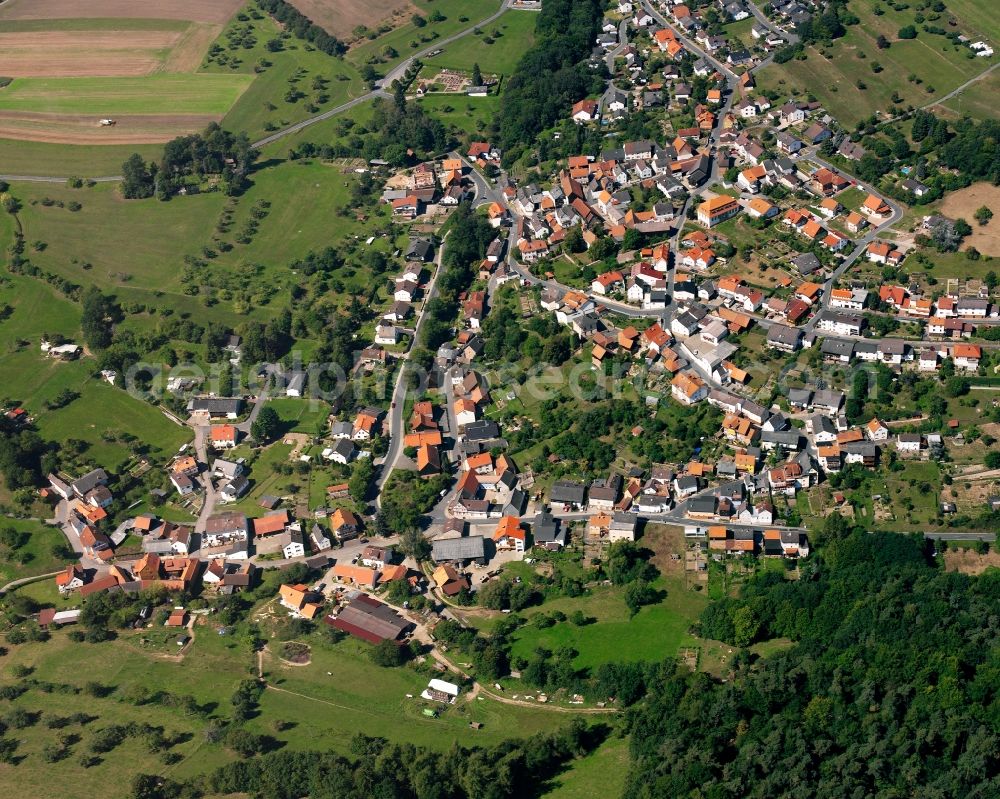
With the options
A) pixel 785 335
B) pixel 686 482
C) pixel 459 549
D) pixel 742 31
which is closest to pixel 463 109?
pixel 742 31

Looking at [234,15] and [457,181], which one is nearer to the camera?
[457,181]

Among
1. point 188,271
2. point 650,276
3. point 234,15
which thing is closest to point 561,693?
point 650,276

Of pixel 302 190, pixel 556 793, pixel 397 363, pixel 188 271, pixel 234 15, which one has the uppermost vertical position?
pixel 234 15

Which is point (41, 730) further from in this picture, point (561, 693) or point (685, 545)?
point (685, 545)

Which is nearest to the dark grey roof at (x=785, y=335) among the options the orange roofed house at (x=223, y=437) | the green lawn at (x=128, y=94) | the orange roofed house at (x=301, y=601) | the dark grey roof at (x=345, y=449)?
the dark grey roof at (x=345, y=449)

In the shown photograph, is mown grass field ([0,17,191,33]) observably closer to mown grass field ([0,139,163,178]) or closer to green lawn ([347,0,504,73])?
green lawn ([347,0,504,73])
